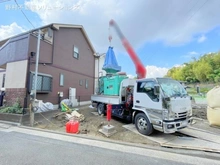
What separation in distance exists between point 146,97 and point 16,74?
8.30m

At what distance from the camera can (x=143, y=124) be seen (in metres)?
5.76

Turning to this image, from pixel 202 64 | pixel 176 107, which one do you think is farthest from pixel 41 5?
pixel 202 64

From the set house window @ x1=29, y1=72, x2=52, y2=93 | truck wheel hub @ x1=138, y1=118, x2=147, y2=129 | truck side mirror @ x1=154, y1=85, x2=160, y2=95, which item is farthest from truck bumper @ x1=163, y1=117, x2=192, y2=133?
house window @ x1=29, y1=72, x2=52, y2=93

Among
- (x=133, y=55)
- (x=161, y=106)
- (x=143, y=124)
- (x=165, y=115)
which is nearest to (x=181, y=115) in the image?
(x=165, y=115)

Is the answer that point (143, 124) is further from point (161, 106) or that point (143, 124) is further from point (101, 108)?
point (101, 108)

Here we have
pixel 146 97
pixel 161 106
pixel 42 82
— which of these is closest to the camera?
pixel 161 106

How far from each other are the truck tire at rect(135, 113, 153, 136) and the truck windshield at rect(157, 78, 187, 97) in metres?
1.32

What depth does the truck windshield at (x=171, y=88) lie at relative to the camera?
526 cm

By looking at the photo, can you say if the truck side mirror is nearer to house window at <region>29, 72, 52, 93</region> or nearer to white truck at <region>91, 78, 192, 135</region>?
white truck at <region>91, 78, 192, 135</region>

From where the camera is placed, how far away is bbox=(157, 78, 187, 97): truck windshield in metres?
5.26

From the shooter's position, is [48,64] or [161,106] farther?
[48,64]

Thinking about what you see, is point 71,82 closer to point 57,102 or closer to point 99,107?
point 57,102

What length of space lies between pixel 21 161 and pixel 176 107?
4855 millimetres

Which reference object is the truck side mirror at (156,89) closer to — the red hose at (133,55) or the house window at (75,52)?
the red hose at (133,55)
